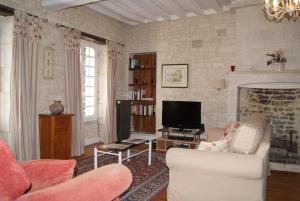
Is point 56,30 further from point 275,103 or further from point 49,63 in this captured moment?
point 275,103

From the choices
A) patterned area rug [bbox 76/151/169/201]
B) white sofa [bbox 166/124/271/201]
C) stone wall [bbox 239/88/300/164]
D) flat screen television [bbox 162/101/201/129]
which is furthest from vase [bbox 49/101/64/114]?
stone wall [bbox 239/88/300/164]

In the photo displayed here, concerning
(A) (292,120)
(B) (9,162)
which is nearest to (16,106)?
(B) (9,162)

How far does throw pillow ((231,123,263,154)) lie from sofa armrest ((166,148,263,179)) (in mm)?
173

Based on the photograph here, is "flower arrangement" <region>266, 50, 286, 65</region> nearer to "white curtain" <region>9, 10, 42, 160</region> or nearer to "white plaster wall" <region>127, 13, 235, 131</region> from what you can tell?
"white plaster wall" <region>127, 13, 235, 131</region>

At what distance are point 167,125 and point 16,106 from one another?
332 centimetres

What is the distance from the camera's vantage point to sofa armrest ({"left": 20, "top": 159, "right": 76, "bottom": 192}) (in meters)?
2.14

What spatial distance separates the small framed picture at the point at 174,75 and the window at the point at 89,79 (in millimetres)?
1776

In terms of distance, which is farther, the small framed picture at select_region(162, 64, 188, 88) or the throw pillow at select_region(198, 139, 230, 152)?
the small framed picture at select_region(162, 64, 188, 88)

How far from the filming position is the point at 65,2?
493cm

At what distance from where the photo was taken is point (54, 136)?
465 cm

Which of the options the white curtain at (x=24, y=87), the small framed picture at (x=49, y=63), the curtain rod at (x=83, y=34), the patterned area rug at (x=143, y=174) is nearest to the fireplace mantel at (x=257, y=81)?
the patterned area rug at (x=143, y=174)

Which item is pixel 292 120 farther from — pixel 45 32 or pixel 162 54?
pixel 45 32

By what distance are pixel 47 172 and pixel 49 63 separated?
11.1 ft

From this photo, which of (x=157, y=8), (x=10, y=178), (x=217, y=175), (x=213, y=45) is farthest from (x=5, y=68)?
(x=213, y=45)
